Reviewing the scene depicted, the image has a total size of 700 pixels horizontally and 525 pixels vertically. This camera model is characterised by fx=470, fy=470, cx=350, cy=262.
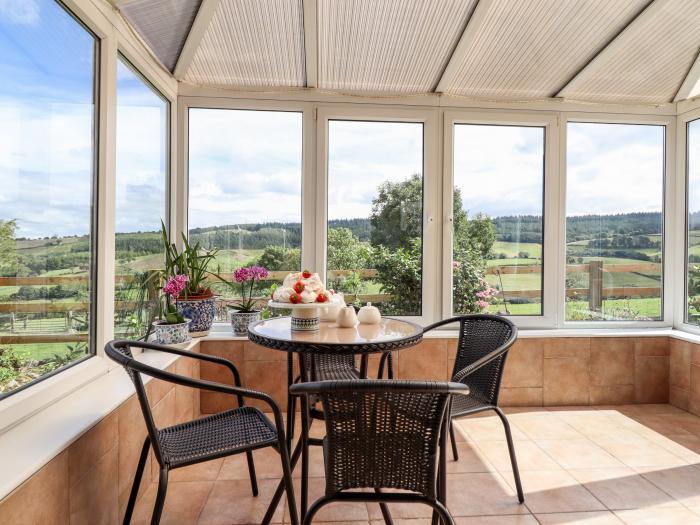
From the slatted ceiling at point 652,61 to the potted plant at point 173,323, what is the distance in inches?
124

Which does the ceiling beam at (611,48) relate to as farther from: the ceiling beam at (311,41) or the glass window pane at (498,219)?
the ceiling beam at (311,41)

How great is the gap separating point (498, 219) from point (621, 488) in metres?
2.05

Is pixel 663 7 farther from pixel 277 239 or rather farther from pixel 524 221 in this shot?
pixel 277 239

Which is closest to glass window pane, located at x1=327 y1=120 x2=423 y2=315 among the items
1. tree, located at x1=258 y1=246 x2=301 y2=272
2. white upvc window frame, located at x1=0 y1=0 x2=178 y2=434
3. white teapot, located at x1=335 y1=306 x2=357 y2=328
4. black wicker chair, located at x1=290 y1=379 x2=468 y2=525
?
tree, located at x1=258 y1=246 x2=301 y2=272

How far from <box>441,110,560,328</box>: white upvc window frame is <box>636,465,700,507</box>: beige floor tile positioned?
4.50 ft

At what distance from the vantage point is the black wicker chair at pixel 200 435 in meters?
1.63

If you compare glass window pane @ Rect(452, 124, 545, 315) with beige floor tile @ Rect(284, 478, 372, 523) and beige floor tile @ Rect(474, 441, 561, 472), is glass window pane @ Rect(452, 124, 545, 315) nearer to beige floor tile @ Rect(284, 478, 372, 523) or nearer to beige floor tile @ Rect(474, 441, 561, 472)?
beige floor tile @ Rect(474, 441, 561, 472)

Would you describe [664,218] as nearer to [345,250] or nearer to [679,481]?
[679,481]

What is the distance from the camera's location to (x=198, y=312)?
3221mm

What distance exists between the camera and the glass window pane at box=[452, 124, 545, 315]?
374 centimetres

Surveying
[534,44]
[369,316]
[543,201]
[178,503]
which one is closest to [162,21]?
[369,316]

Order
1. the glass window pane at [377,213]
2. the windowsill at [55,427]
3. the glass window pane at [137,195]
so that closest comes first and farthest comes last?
the windowsill at [55,427] → the glass window pane at [137,195] → the glass window pane at [377,213]

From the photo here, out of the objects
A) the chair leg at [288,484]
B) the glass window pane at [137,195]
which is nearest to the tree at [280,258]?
the glass window pane at [137,195]

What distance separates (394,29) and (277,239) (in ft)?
5.43
